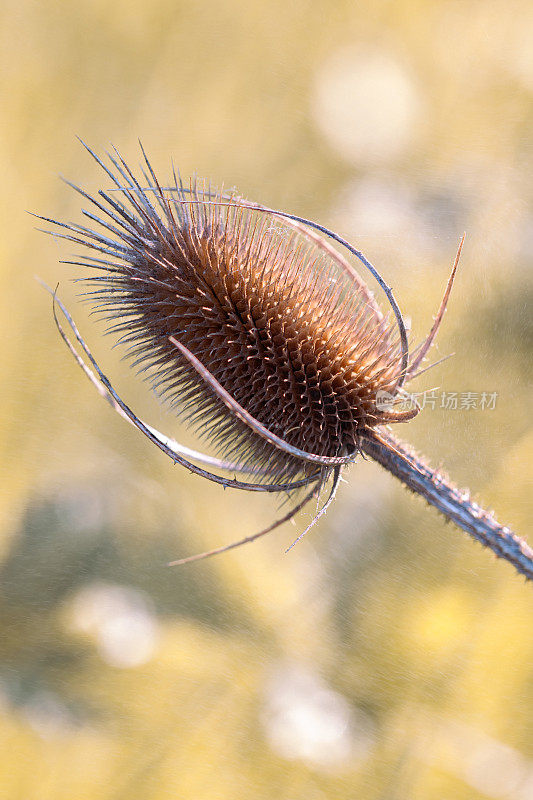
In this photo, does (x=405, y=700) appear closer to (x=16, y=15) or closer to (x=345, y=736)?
(x=345, y=736)

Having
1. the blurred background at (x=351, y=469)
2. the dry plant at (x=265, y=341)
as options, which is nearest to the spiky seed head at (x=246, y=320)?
the dry plant at (x=265, y=341)

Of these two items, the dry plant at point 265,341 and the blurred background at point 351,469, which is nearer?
the dry plant at point 265,341

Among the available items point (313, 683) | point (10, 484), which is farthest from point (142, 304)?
point (313, 683)

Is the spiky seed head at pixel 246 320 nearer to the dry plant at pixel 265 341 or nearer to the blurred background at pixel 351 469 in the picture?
the dry plant at pixel 265 341

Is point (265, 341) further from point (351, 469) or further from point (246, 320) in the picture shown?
point (351, 469)

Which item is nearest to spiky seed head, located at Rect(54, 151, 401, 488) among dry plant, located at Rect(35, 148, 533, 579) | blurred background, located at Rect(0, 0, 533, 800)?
dry plant, located at Rect(35, 148, 533, 579)

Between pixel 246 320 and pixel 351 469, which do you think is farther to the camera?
pixel 351 469

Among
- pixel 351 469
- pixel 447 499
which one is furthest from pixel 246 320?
pixel 351 469
